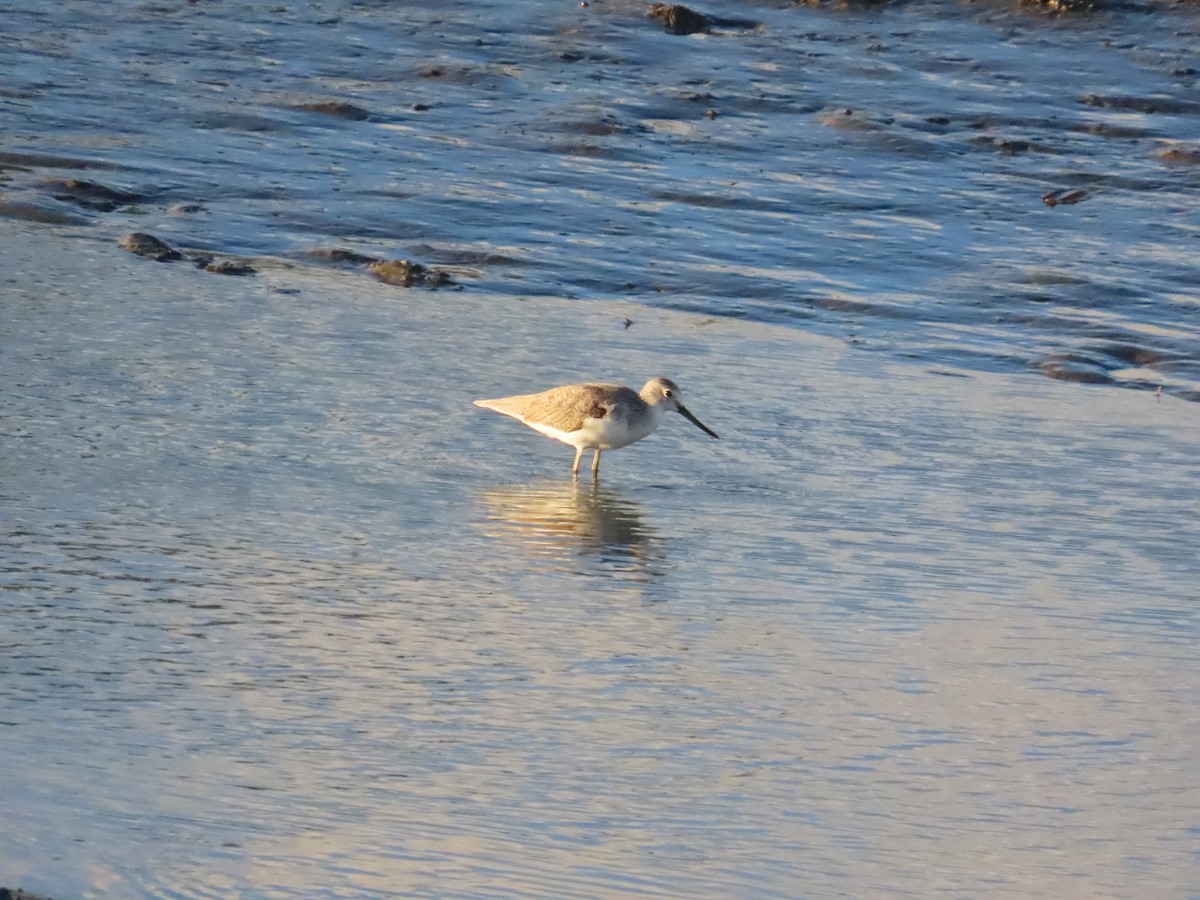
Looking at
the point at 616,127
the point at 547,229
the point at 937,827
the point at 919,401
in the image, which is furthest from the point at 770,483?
the point at 616,127

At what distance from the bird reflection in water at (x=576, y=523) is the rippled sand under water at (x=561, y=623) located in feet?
0.11

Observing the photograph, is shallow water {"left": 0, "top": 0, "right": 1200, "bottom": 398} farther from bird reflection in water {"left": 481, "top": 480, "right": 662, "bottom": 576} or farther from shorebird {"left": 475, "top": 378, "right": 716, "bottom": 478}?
bird reflection in water {"left": 481, "top": 480, "right": 662, "bottom": 576}

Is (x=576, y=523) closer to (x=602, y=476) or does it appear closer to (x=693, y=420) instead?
(x=602, y=476)

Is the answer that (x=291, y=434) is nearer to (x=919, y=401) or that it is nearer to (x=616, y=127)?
(x=919, y=401)

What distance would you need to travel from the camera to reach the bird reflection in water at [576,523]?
28.0 ft

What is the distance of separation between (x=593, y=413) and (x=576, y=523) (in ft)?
3.29

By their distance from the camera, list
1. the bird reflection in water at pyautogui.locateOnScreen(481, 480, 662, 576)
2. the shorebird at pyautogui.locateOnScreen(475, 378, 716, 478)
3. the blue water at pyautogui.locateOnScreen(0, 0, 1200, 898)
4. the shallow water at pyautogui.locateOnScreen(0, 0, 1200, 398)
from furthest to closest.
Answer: the shallow water at pyautogui.locateOnScreen(0, 0, 1200, 398) < the shorebird at pyautogui.locateOnScreen(475, 378, 716, 478) < the bird reflection in water at pyautogui.locateOnScreen(481, 480, 662, 576) < the blue water at pyautogui.locateOnScreen(0, 0, 1200, 898)

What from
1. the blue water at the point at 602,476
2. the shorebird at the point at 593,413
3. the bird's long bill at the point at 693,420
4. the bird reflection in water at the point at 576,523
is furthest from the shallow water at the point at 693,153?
the bird reflection in water at the point at 576,523

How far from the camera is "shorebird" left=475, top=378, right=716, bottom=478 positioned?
9984mm

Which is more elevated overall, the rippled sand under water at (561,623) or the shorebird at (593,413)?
the shorebird at (593,413)

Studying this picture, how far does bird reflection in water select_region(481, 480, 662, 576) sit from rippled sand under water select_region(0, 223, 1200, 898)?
3 centimetres

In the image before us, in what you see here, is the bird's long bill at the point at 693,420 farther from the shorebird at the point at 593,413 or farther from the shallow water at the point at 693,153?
A: the shallow water at the point at 693,153

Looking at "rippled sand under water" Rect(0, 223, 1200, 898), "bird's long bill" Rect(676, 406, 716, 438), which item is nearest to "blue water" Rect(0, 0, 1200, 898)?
"rippled sand under water" Rect(0, 223, 1200, 898)

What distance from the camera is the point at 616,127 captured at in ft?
58.0
